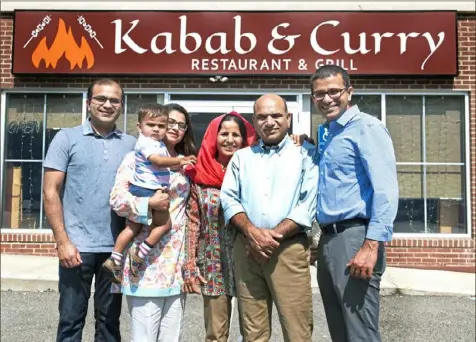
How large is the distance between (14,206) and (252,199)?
6254mm

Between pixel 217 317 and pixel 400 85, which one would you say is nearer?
pixel 217 317

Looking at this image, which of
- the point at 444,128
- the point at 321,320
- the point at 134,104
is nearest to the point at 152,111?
the point at 321,320

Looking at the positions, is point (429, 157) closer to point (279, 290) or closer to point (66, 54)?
point (279, 290)

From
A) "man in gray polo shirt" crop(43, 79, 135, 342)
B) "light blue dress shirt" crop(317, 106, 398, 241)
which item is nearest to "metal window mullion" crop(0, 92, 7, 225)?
"man in gray polo shirt" crop(43, 79, 135, 342)

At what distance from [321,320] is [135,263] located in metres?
2.86

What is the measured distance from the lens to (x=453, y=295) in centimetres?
604

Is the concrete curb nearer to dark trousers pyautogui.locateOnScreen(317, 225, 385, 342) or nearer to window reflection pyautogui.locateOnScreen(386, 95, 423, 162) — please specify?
dark trousers pyautogui.locateOnScreen(317, 225, 385, 342)

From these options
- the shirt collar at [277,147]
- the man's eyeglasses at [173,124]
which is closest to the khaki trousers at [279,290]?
the shirt collar at [277,147]

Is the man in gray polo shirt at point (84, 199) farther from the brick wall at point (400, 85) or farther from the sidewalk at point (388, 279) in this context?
the brick wall at point (400, 85)

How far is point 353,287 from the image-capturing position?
8.70 feet

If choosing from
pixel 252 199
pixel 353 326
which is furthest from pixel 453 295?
pixel 252 199

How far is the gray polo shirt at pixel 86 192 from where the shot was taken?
3.02 metres

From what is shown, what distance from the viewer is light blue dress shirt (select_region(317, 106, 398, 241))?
8.43ft

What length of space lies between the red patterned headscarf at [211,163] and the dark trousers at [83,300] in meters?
0.81
